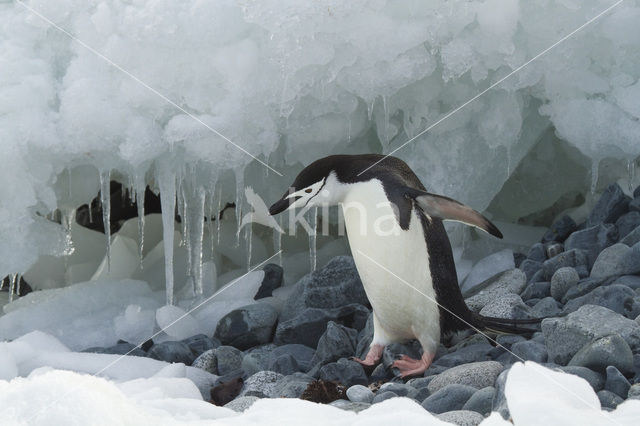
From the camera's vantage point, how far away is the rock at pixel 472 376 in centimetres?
222

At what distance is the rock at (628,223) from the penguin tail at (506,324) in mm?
807

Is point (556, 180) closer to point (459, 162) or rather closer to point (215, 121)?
point (459, 162)

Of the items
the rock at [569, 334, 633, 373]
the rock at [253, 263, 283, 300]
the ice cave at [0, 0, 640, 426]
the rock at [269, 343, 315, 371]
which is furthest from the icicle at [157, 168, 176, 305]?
the rock at [569, 334, 633, 373]

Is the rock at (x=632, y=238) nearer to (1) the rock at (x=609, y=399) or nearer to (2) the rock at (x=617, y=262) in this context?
(2) the rock at (x=617, y=262)

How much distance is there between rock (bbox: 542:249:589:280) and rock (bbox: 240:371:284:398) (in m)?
1.18

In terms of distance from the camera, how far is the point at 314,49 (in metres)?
3.27

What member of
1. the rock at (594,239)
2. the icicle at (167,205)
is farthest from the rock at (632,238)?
the icicle at (167,205)

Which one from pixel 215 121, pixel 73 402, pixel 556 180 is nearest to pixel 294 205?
pixel 215 121

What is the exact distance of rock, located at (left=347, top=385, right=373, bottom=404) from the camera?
2.31m

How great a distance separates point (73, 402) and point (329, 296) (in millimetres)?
1808

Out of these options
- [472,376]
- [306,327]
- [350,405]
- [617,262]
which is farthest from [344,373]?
[617,262]

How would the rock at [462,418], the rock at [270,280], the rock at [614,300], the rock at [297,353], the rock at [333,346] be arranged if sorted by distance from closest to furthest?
the rock at [462,418]
the rock at [614,300]
the rock at [333,346]
the rock at [297,353]
the rock at [270,280]

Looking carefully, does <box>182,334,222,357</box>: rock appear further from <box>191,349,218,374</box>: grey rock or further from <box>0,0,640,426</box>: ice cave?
<box>191,349,218,374</box>: grey rock

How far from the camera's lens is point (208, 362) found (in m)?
3.04
